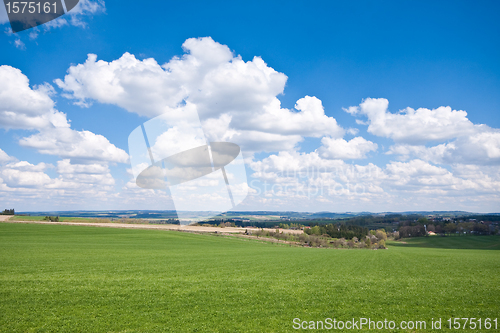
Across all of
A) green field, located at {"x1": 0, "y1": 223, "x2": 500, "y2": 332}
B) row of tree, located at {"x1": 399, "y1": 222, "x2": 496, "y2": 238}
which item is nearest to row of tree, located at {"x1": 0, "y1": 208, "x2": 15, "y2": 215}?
green field, located at {"x1": 0, "y1": 223, "x2": 500, "y2": 332}

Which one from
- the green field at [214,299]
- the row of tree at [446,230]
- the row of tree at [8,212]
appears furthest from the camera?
the row of tree at [446,230]

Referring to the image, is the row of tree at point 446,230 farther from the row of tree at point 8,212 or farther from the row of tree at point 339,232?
the row of tree at point 8,212

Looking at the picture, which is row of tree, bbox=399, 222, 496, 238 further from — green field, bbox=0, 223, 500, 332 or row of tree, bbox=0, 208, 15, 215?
row of tree, bbox=0, 208, 15, 215

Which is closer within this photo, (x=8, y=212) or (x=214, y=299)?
(x=214, y=299)

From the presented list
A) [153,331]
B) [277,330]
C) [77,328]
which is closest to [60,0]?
[77,328]

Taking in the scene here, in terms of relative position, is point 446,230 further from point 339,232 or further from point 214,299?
point 214,299

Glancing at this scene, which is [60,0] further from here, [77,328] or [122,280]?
[122,280]

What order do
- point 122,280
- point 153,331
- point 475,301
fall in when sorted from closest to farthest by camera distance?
point 153,331
point 475,301
point 122,280

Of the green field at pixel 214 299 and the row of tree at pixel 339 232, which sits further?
the row of tree at pixel 339 232

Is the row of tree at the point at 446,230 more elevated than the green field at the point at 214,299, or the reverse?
the green field at the point at 214,299

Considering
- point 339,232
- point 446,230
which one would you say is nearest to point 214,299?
point 339,232

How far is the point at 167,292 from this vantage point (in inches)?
560

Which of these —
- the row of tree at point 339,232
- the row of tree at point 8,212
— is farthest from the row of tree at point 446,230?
the row of tree at point 8,212

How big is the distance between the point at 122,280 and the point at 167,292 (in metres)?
4.26
